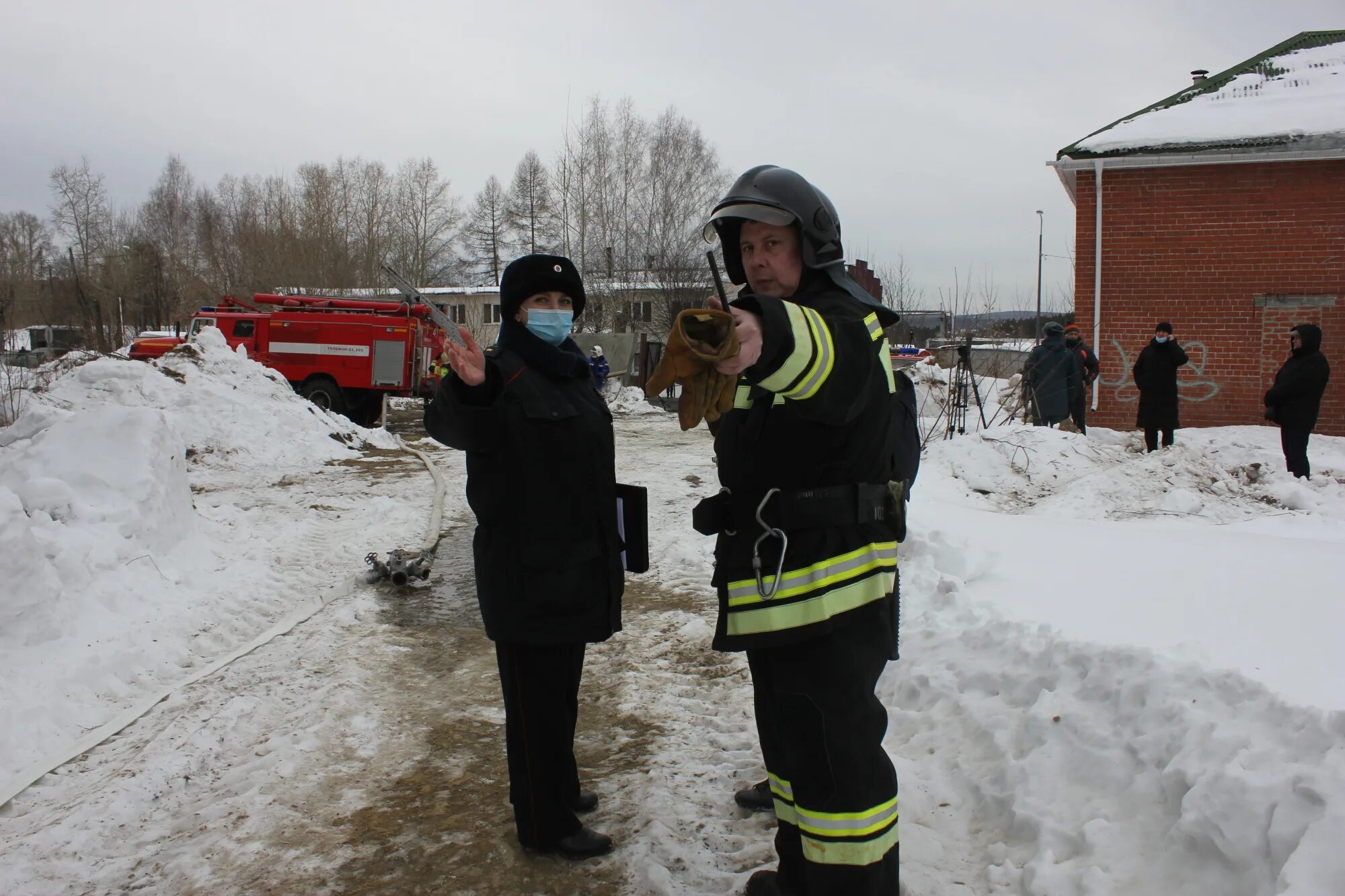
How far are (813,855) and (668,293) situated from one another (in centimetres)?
3109

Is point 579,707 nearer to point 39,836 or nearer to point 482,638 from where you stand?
point 482,638

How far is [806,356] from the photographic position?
1706 millimetres

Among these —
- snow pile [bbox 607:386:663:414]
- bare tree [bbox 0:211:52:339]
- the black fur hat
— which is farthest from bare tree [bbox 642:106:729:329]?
the black fur hat

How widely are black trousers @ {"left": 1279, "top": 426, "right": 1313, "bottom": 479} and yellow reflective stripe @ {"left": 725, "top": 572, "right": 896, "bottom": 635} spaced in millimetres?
8635

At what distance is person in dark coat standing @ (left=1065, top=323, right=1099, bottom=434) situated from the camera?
37.4 ft

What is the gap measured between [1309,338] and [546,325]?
28.3 feet

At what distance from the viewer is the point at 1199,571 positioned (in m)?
4.31

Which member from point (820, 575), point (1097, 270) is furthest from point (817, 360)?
point (1097, 270)

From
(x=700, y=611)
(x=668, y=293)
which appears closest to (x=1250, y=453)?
(x=700, y=611)

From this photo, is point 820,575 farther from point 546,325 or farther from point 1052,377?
point 1052,377

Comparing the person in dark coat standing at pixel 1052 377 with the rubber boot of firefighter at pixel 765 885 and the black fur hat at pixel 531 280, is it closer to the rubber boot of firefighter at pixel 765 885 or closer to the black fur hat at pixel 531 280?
the black fur hat at pixel 531 280

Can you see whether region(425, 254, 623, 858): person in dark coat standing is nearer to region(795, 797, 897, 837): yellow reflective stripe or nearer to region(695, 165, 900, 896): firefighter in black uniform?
region(695, 165, 900, 896): firefighter in black uniform

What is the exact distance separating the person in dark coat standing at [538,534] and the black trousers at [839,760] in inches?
34.1

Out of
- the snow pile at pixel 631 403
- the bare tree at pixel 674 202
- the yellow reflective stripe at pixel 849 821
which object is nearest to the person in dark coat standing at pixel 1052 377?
the yellow reflective stripe at pixel 849 821
